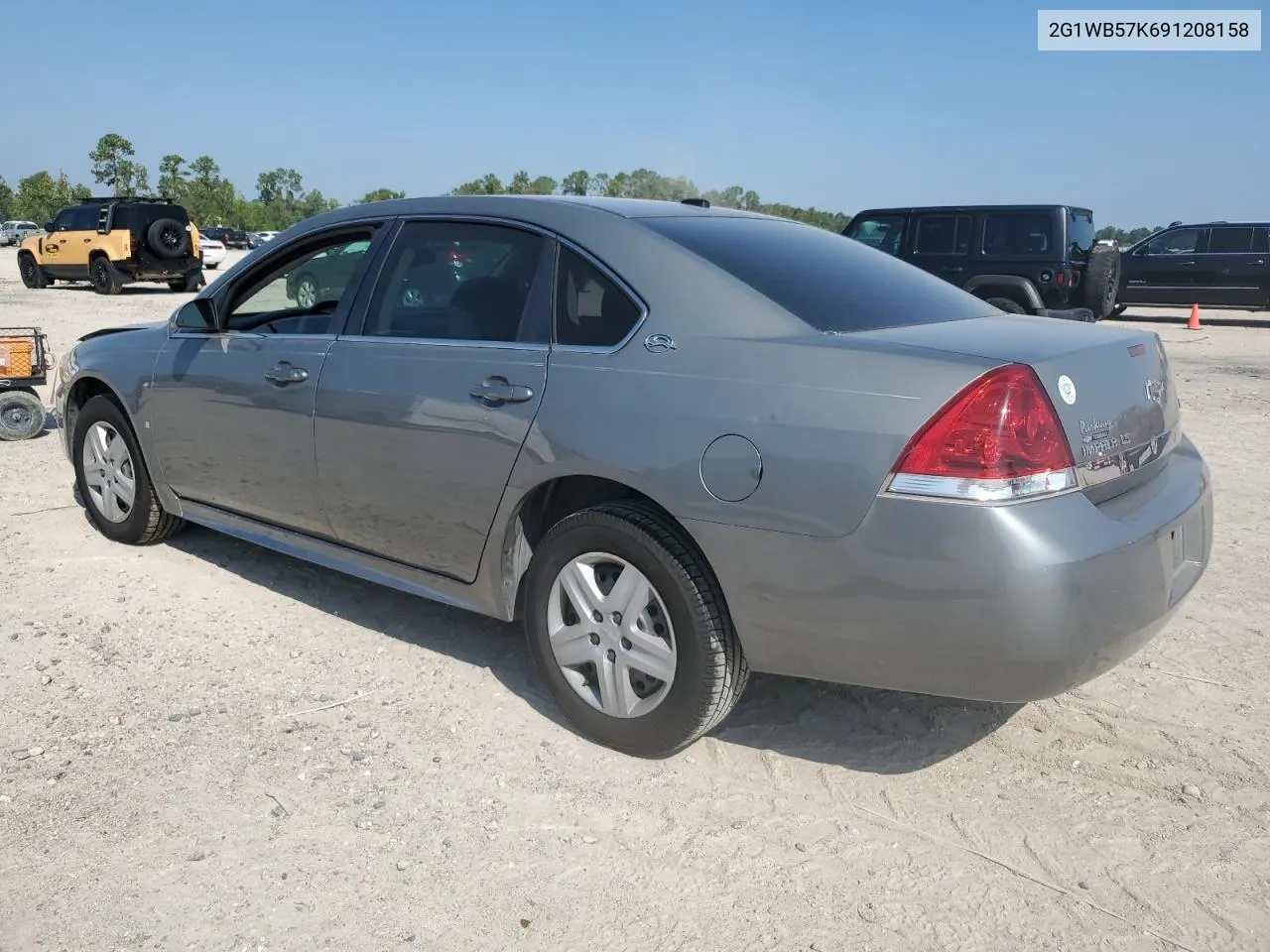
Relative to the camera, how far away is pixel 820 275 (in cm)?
344

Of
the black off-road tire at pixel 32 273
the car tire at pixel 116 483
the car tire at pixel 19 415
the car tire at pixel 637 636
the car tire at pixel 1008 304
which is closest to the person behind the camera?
the car tire at pixel 637 636

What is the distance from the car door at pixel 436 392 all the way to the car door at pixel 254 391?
129 mm

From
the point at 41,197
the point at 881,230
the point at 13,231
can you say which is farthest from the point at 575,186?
the point at 41,197

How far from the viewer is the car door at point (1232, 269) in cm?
1864

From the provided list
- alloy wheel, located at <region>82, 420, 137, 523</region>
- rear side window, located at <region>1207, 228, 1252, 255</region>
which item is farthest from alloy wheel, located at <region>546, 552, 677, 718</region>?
rear side window, located at <region>1207, 228, 1252, 255</region>

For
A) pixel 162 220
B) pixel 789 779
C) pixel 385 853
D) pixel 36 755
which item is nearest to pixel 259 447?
pixel 36 755

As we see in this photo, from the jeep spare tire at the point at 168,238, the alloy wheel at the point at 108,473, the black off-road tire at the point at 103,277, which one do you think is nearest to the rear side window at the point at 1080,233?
the alloy wheel at the point at 108,473

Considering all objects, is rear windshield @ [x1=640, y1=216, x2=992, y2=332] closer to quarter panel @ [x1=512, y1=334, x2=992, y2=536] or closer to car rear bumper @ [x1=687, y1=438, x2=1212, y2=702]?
quarter panel @ [x1=512, y1=334, x2=992, y2=536]

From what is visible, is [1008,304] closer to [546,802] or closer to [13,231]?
[546,802]

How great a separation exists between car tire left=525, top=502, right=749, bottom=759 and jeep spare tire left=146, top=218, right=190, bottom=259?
791 inches

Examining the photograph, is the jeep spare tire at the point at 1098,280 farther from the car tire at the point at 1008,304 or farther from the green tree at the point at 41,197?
the green tree at the point at 41,197

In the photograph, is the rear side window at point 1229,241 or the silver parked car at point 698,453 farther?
the rear side window at point 1229,241

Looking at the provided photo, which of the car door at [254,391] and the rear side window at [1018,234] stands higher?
the rear side window at [1018,234]

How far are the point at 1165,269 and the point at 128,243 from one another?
19.0 meters
